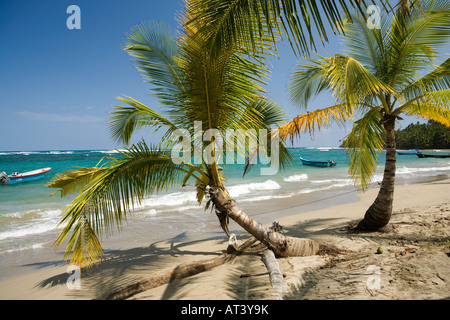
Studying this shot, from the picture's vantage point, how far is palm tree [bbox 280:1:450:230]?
176 inches

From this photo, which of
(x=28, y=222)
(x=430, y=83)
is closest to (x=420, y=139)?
(x=430, y=83)

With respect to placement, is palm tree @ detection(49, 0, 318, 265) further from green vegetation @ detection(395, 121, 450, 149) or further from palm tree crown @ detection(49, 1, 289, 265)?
green vegetation @ detection(395, 121, 450, 149)

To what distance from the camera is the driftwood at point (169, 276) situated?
3.26 metres

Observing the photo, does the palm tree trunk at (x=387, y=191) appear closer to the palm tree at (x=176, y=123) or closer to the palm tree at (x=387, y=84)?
the palm tree at (x=387, y=84)

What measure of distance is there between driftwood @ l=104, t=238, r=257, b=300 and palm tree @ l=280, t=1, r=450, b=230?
2.68m

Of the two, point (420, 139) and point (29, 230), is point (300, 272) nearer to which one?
point (29, 230)

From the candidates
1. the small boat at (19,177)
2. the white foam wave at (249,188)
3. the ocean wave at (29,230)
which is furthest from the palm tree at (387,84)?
the small boat at (19,177)

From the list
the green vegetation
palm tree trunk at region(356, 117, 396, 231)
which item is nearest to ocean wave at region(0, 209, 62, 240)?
palm tree trunk at region(356, 117, 396, 231)

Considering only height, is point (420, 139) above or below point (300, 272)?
above

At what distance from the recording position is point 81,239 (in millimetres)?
2836

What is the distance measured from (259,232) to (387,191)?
3104mm

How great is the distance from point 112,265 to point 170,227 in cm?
296

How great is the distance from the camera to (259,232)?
13.4 feet
